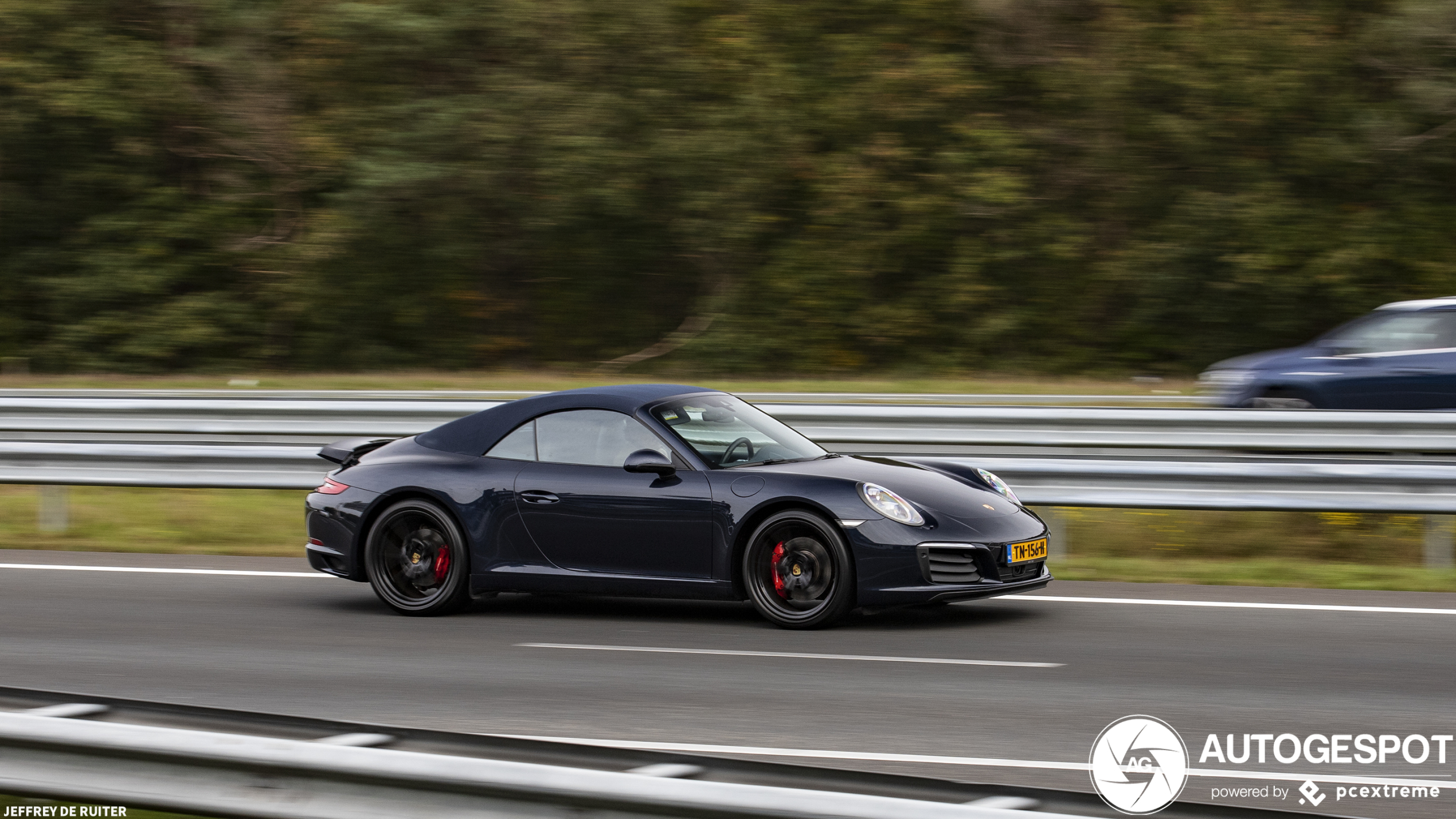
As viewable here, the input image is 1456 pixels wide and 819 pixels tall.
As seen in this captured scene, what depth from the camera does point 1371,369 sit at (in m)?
15.3

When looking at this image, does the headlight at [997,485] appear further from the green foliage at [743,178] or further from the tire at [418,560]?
the green foliage at [743,178]

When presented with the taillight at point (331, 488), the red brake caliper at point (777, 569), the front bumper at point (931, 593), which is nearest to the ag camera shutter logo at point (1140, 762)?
the front bumper at point (931, 593)

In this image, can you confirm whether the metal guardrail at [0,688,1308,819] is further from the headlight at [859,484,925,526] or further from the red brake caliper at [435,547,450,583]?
the red brake caliper at [435,547,450,583]

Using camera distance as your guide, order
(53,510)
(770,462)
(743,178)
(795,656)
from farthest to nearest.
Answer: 1. (743,178)
2. (53,510)
3. (770,462)
4. (795,656)

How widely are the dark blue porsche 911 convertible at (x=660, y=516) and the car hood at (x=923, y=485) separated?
0.01 metres

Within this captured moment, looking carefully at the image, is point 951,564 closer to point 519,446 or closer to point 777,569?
point 777,569

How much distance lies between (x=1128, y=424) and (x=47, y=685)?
8.00 m

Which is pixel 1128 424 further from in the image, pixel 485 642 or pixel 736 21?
pixel 736 21

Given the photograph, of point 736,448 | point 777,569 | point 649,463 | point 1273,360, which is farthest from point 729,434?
point 1273,360

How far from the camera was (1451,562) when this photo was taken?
34.0 feet

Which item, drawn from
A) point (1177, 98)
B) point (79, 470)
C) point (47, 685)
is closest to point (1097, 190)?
point (1177, 98)

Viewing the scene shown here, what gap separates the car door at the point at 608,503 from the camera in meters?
8.23

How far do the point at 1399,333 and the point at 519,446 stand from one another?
10.2 meters

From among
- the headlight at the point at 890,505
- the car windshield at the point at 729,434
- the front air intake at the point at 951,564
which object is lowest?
the front air intake at the point at 951,564
